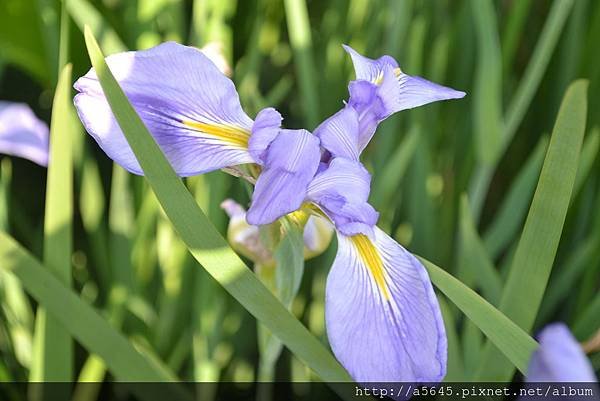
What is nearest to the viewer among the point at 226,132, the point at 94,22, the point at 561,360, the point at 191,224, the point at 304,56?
the point at 561,360

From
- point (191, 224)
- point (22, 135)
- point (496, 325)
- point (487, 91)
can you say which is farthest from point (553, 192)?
point (22, 135)

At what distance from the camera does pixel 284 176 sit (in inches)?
15.5

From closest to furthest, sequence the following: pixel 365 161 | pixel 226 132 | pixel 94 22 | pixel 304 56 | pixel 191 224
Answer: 1. pixel 191 224
2. pixel 226 132
3. pixel 94 22
4. pixel 304 56
5. pixel 365 161

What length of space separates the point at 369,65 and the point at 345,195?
0.14 meters

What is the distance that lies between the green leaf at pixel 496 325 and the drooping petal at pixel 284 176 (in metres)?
0.09

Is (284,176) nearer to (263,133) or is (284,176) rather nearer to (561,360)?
(263,133)

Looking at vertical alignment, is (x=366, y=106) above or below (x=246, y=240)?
above

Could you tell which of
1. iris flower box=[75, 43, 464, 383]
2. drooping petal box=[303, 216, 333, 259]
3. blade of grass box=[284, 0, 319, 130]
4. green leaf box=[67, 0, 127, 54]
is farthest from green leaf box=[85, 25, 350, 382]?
blade of grass box=[284, 0, 319, 130]

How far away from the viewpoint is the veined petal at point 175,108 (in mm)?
411

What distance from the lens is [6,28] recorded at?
3.00ft

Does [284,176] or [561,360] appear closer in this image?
[561,360]

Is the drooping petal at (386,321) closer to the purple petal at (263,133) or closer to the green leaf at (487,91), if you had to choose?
the purple petal at (263,133)

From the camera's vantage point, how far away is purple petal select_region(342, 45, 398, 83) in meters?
0.49

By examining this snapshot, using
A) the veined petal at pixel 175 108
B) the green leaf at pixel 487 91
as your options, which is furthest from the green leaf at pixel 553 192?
the green leaf at pixel 487 91
